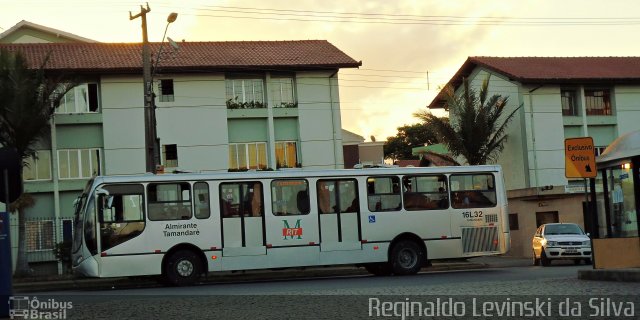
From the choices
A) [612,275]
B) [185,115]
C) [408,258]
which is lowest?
[612,275]

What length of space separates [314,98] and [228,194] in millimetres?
19241

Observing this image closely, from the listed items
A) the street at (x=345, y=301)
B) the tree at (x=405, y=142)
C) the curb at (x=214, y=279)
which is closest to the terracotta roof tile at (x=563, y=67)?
the curb at (x=214, y=279)

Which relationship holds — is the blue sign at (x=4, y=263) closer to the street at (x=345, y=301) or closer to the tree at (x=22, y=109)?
the street at (x=345, y=301)

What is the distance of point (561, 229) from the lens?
33.8 m

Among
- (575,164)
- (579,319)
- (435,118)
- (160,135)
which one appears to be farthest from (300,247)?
(435,118)

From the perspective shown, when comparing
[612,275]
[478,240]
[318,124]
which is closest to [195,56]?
[318,124]

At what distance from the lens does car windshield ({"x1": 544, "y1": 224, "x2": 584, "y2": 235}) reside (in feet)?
110

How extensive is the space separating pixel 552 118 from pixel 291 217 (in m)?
26.9

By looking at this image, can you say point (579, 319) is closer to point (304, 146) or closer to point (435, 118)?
point (304, 146)

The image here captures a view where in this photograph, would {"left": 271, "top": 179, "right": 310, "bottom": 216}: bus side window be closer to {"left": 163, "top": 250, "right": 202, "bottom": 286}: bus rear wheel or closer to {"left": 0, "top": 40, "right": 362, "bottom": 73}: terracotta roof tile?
{"left": 163, "top": 250, "right": 202, "bottom": 286}: bus rear wheel

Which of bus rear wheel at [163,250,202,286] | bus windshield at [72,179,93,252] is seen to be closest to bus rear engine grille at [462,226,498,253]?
bus rear wheel at [163,250,202,286]

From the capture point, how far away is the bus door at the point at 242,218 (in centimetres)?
2359

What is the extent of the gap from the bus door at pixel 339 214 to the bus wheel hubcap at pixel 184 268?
11.9 feet

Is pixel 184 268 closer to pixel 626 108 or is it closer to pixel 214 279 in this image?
pixel 214 279
